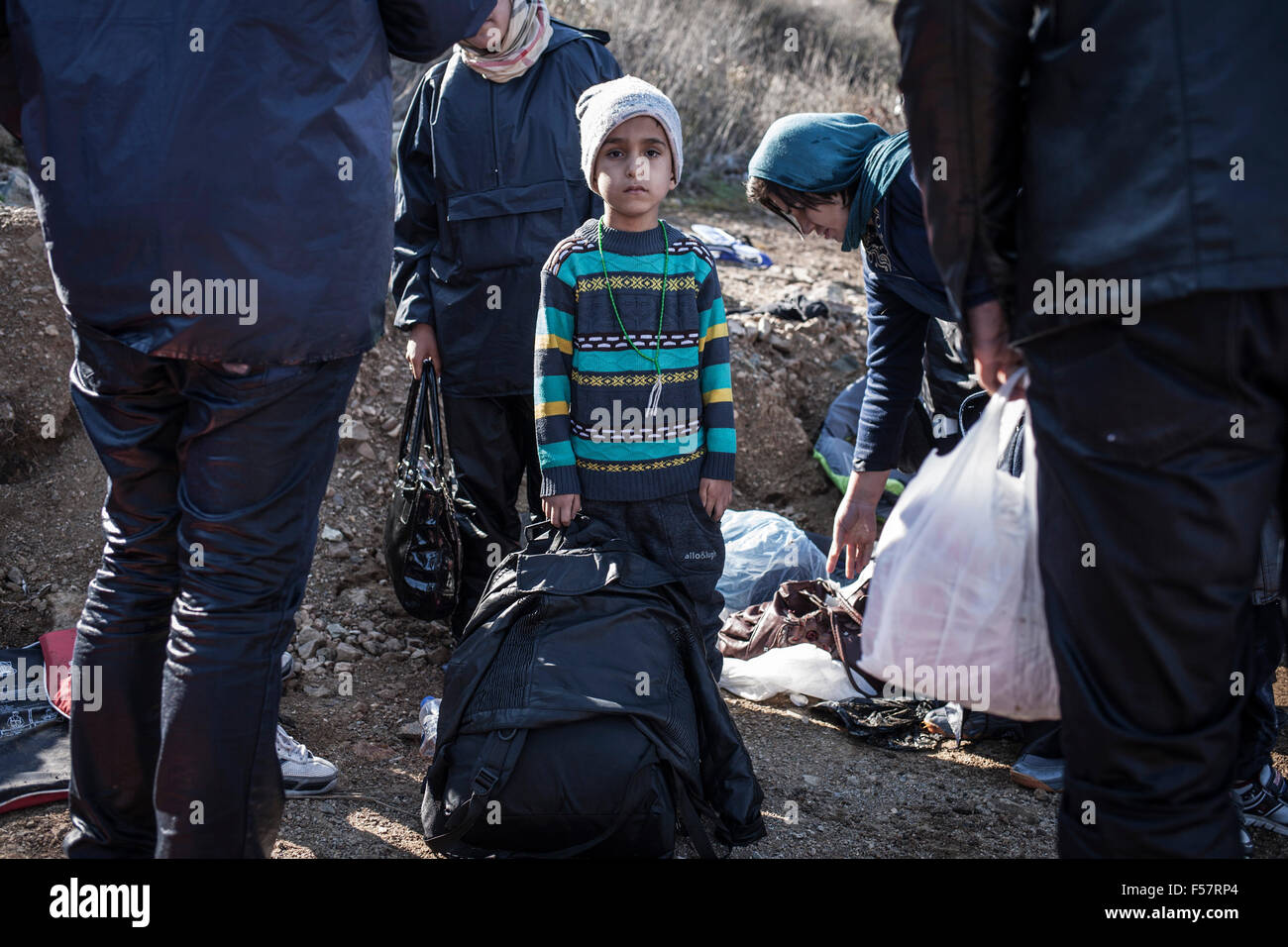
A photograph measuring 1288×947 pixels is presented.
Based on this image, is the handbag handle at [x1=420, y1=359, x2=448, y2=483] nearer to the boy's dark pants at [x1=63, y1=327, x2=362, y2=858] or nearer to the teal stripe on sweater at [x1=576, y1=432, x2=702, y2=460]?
the teal stripe on sweater at [x1=576, y1=432, x2=702, y2=460]

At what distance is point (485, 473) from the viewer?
3514 mm

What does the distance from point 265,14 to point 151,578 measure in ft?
3.25

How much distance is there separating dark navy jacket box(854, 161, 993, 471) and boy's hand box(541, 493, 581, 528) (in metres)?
0.77

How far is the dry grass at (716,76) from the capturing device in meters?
9.24

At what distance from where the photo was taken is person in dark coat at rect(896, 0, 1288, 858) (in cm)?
138

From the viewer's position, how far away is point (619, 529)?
9.17 feet

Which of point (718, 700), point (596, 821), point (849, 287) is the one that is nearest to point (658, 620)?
point (718, 700)

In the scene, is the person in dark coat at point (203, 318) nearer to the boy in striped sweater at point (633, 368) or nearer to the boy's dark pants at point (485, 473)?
the boy in striped sweater at point (633, 368)

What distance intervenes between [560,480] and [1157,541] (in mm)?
1575

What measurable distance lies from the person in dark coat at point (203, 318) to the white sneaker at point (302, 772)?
627 mm

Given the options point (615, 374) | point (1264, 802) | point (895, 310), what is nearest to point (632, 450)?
point (615, 374)

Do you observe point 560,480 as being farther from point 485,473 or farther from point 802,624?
point 802,624

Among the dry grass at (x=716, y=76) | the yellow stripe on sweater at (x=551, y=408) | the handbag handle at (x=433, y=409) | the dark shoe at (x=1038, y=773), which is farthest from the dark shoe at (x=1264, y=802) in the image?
the dry grass at (x=716, y=76)

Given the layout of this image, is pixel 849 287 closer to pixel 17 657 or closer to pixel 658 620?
pixel 658 620
